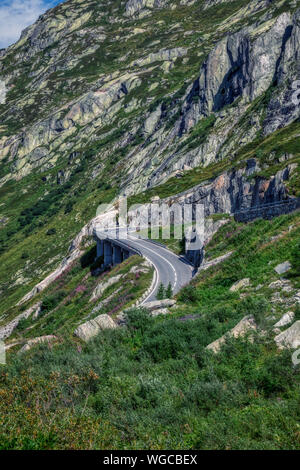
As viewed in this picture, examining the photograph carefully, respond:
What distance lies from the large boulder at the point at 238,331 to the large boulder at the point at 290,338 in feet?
3.64

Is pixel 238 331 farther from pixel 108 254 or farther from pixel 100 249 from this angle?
pixel 100 249

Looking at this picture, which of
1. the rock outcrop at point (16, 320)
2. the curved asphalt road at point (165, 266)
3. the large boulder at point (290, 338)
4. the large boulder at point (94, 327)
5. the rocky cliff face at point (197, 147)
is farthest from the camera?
the rocky cliff face at point (197, 147)

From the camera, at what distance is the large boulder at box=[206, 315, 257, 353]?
426 inches

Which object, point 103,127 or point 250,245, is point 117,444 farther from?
point 103,127

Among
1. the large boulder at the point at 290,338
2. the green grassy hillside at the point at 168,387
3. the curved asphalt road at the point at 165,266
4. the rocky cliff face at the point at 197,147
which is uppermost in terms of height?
the rocky cliff face at the point at 197,147

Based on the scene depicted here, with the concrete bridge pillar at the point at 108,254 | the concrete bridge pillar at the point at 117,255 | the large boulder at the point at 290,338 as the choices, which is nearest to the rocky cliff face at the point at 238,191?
the concrete bridge pillar at the point at 117,255

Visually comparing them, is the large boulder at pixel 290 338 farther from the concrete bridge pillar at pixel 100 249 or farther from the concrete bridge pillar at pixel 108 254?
the concrete bridge pillar at pixel 100 249

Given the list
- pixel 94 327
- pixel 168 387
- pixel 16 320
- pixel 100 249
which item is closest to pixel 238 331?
pixel 168 387

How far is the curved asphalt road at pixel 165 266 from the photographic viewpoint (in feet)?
94.0

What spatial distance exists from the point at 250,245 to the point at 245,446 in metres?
15.5

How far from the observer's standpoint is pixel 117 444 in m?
7.01

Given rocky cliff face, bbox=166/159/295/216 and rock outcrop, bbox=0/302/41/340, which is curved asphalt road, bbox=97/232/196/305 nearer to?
rocky cliff face, bbox=166/159/295/216

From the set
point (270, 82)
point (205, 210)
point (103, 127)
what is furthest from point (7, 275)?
point (103, 127)

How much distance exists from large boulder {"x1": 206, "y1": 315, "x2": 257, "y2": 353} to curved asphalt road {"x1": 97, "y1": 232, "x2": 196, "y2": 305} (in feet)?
45.8
